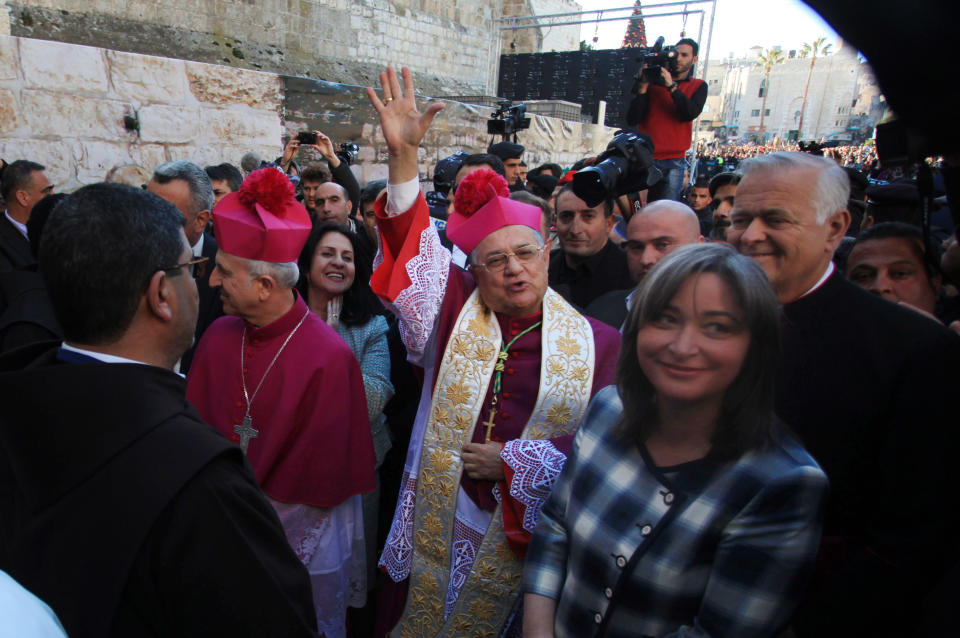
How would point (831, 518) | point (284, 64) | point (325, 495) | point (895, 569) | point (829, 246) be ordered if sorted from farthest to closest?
point (284, 64)
point (325, 495)
point (829, 246)
point (831, 518)
point (895, 569)

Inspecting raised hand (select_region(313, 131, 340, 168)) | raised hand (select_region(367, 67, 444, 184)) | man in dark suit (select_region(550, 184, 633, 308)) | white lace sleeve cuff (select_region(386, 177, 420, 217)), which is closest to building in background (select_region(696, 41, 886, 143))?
raised hand (select_region(313, 131, 340, 168))

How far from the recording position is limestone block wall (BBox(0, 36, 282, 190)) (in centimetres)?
479

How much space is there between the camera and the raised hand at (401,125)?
7.41ft

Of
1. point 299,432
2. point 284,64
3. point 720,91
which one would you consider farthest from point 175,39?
point 720,91

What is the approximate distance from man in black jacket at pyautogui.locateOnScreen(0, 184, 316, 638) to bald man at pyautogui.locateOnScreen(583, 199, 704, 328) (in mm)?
1948

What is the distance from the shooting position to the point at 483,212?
2328mm

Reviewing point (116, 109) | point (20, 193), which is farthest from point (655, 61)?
point (20, 193)

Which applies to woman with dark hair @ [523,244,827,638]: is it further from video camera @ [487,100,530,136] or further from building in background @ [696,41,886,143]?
building in background @ [696,41,886,143]

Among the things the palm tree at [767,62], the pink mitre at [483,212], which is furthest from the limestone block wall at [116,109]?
the palm tree at [767,62]

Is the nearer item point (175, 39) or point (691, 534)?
point (691, 534)

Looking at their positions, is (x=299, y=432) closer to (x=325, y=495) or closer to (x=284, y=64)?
(x=325, y=495)

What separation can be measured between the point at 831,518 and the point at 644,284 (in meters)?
0.76

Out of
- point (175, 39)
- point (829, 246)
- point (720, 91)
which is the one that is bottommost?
point (829, 246)

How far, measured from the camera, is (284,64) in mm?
12070
